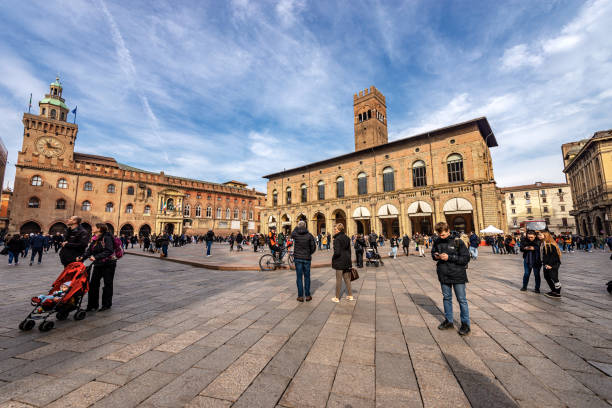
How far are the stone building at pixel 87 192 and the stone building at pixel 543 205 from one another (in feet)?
206

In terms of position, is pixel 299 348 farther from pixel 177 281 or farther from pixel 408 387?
pixel 177 281

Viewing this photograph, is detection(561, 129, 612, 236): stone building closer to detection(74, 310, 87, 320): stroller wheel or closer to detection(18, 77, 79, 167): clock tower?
detection(74, 310, 87, 320): stroller wheel

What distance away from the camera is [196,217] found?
149 feet

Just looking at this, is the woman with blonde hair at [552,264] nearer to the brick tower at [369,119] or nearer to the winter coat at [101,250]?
the winter coat at [101,250]

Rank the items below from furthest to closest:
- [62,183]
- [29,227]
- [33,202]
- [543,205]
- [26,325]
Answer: [543,205] → [62,183] → [33,202] → [29,227] → [26,325]

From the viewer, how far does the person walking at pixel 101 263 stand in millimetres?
4516

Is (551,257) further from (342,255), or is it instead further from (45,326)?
(45,326)

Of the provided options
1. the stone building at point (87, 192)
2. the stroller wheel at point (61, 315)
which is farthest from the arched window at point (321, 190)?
the stroller wheel at point (61, 315)

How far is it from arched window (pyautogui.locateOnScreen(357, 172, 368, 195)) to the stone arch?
4043 centimetres

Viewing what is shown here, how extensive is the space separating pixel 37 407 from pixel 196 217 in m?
47.0

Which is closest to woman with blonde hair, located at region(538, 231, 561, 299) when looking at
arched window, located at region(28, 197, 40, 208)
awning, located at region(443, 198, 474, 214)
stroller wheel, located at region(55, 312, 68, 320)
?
stroller wheel, located at region(55, 312, 68, 320)

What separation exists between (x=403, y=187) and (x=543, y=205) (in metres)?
48.5

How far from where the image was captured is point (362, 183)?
32438 millimetres

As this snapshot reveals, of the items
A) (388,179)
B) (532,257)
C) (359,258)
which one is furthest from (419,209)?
(532,257)
